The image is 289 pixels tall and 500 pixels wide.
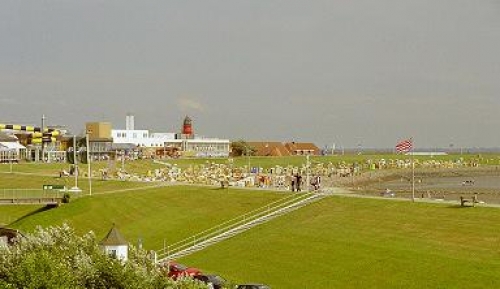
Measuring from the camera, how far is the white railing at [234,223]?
56938mm

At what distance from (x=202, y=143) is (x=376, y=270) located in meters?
145

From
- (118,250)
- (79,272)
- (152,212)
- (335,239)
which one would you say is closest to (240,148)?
(152,212)

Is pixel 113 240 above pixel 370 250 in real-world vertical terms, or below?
above

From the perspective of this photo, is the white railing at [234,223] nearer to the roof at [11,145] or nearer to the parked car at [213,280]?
the parked car at [213,280]

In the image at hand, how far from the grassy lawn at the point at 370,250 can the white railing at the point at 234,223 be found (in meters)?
2.90

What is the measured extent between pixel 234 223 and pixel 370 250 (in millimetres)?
18305

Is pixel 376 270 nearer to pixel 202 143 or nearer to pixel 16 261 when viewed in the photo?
pixel 16 261

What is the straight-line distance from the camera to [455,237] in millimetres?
46688

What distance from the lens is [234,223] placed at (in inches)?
2479

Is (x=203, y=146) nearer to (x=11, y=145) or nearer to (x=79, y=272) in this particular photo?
(x=11, y=145)

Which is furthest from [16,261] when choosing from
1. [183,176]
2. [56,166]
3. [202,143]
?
[202,143]

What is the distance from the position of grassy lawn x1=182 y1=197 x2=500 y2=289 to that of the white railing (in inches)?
114

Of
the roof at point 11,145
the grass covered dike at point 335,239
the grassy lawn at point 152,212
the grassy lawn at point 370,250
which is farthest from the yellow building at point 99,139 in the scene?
the grassy lawn at point 370,250

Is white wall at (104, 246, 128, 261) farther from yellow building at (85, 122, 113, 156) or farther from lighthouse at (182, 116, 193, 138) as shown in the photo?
lighthouse at (182, 116, 193, 138)
